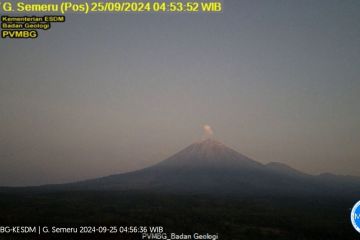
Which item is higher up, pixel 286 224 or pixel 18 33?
pixel 18 33

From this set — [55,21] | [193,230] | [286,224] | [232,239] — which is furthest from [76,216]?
[55,21]

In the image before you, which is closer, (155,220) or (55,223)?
(55,223)

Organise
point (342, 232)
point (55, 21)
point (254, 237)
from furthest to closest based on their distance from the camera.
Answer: point (342, 232) < point (254, 237) < point (55, 21)

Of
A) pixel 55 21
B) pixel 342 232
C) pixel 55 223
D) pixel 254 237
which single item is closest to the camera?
pixel 55 21

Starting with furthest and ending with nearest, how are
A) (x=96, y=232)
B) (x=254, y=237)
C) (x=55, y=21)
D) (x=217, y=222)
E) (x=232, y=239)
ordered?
1. (x=217, y=222)
2. (x=254, y=237)
3. (x=232, y=239)
4. (x=96, y=232)
5. (x=55, y=21)

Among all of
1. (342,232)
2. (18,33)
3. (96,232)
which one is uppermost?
(18,33)

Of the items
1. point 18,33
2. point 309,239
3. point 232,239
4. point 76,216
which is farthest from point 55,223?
point 309,239

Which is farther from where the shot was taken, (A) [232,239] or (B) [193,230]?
(B) [193,230]

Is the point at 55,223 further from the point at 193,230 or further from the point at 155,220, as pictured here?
the point at 193,230

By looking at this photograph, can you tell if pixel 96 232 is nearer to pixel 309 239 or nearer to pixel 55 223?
pixel 55 223
